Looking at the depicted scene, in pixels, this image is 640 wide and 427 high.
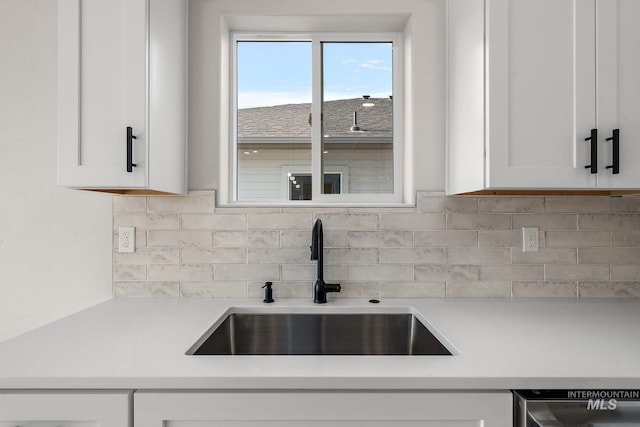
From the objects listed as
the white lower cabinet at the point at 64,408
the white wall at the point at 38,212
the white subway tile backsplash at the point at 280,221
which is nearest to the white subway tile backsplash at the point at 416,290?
the white subway tile backsplash at the point at 280,221

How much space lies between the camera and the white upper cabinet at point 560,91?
4.22 ft

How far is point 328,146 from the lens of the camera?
1.92 m

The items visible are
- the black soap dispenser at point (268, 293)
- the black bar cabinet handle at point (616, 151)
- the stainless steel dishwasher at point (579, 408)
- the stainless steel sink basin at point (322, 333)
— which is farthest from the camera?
the black soap dispenser at point (268, 293)

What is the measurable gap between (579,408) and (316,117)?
1.52m

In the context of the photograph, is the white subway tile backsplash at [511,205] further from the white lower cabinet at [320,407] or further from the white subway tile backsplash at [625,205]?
the white lower cabinet at [320,407]

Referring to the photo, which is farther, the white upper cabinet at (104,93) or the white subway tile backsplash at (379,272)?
the white subway tile backsplash at (379,272)

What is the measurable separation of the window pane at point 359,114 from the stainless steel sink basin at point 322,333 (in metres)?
0.66

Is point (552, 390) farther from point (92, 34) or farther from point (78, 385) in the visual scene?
point (92, 34)

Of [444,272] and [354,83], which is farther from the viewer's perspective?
[354,83]

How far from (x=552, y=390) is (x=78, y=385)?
115 centimetres

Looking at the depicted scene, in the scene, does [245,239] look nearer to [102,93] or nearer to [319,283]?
[319,283]

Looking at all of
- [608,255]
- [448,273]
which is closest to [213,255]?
[448,273]

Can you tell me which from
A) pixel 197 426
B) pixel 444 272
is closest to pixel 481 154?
pixel 444 272

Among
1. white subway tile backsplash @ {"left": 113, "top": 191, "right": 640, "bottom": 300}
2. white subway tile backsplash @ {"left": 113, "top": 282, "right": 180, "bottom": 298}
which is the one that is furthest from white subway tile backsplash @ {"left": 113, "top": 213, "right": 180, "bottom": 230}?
white subway tile backsplash @ {"left": 113, "top": 282, "right": 180, "bottom": 298}
